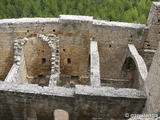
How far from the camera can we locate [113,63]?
1057 cm

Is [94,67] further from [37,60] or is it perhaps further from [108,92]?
[37,60]

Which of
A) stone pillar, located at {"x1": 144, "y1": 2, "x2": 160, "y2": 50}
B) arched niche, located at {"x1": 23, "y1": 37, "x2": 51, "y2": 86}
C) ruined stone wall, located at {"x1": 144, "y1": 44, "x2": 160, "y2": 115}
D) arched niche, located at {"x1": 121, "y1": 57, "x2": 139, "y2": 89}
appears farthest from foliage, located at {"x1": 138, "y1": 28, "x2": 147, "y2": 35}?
arched niche, located at {"x1": 23, "y1": 37, "x2": 51, "y2": 86}

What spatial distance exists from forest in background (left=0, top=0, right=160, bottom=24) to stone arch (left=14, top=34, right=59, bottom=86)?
6.86m

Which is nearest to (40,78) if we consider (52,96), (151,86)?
(52,96)

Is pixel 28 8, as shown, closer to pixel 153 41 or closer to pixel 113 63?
pixel 113 63

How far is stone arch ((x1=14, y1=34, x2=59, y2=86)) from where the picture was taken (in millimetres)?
9250

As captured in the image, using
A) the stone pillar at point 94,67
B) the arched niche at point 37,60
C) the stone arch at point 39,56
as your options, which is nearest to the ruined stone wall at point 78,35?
the stone arch at point 39,56

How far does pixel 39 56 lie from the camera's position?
10.2 meters

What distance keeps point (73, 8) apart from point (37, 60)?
826 cm

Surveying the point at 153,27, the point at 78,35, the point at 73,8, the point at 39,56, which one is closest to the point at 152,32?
the point at 153,27

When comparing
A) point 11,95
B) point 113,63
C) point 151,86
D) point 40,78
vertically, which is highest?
point 151,86

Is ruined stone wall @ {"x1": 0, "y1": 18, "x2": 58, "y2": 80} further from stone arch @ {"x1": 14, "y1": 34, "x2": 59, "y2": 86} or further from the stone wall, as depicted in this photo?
the stone wall

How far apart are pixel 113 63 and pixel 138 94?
14.8 ft

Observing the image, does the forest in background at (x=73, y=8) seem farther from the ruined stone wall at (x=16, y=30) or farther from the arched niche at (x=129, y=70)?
the ruined stone wall at (x=16, y=30)
